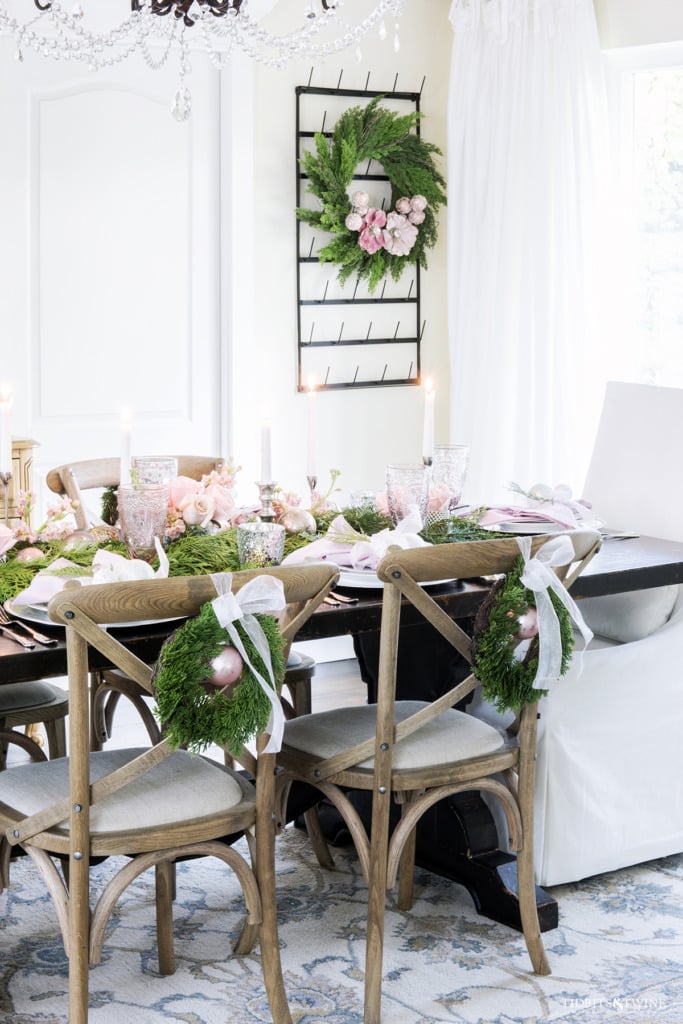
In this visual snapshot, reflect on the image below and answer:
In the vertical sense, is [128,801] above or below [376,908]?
above

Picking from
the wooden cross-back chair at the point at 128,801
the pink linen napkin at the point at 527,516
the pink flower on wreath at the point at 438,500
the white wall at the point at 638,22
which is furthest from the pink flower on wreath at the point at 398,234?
the wooden cross-back chair at the point at 128,801

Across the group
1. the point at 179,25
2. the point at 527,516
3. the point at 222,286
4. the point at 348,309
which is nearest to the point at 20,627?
the point at 527,516

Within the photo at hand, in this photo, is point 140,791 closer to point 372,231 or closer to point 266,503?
point 266,503

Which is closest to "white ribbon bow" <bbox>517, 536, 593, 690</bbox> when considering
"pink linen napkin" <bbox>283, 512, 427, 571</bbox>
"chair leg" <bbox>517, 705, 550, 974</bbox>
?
"chair leg" <bbox>517, 705, 550, 974</bbox>

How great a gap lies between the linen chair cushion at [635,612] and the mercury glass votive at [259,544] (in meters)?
0.90

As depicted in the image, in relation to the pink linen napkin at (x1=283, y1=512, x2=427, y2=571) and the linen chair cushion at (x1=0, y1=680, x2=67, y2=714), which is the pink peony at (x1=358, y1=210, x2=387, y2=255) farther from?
the linen chair cushion at (x1=0, y1=680, x2=67, y2=714)

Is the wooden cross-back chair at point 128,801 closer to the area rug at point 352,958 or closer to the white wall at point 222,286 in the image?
the area rug at point 352,958

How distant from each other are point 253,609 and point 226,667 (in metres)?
0.10

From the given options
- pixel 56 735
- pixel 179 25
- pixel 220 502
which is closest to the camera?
pixel 220 502

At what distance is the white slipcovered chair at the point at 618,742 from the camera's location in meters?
2.76

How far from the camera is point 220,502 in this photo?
2.73m

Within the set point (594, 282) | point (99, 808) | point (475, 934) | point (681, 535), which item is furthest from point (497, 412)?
point (99, 808)

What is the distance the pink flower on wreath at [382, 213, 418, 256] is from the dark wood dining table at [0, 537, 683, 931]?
69.5 inches

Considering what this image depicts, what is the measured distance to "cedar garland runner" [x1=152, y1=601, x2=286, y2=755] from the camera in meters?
1.96
